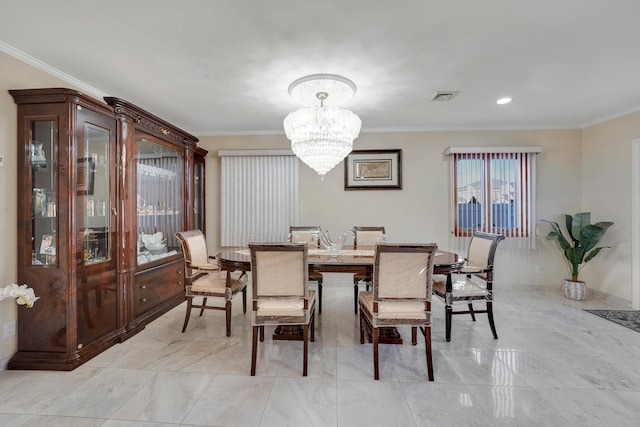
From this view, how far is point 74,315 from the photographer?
2.19 m

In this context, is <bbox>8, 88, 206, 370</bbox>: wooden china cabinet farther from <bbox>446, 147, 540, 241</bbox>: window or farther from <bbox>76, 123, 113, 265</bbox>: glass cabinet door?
<bbox>446, 147, 540, 241</bbox>: window

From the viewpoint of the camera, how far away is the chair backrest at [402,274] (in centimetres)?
201

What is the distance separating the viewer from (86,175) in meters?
2.34

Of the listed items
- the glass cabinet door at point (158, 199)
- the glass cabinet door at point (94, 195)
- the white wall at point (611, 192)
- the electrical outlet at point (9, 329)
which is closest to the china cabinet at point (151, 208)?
the glass cabinet door at point (158, 199)

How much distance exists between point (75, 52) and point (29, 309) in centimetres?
203

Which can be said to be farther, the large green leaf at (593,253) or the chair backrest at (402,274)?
the large green leaf at (593,253)

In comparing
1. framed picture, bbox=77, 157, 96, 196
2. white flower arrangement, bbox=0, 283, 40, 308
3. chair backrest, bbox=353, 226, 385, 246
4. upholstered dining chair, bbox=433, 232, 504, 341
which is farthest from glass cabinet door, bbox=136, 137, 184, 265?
upholstered dining chair, bbox=433, 232, 504, 341

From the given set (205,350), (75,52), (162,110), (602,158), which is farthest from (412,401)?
(602,158)

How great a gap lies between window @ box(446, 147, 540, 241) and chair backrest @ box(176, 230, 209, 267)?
11.9ft

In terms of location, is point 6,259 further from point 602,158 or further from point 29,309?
point 602,158

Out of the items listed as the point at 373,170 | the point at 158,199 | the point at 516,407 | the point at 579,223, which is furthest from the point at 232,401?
the point at 579,223

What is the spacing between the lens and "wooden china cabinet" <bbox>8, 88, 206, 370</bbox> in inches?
84.7

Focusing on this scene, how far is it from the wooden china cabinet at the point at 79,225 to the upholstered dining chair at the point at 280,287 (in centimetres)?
142

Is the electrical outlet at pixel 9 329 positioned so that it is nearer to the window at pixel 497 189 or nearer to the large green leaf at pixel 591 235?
the window at pixel 497 189
